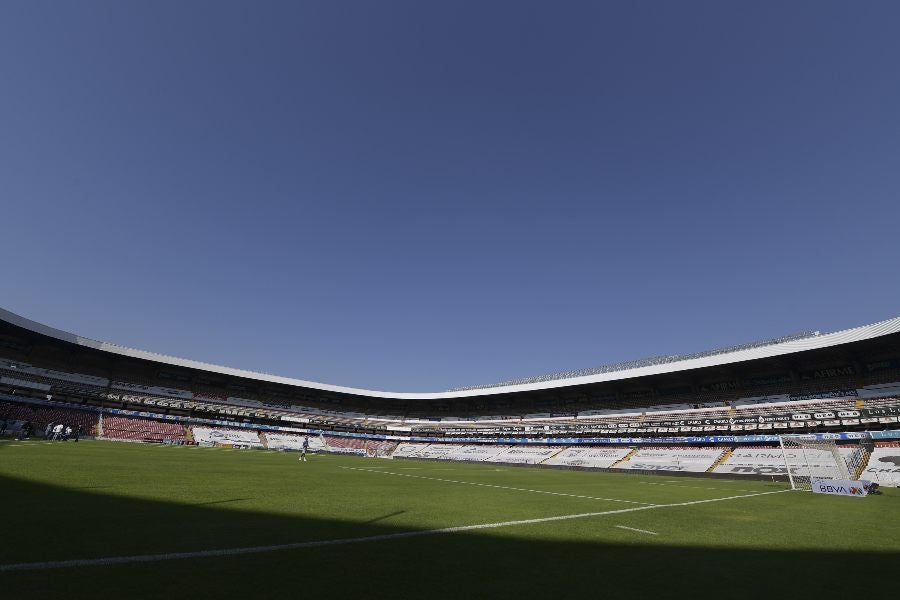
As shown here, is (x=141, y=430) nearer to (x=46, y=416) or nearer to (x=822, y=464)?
(x=46, y=416)

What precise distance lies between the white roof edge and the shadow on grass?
108ft

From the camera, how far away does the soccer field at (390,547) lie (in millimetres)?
3908

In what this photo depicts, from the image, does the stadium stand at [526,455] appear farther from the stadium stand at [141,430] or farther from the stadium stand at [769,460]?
the stadium stand at [141,430]

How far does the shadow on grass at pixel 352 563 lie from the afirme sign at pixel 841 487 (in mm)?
13900

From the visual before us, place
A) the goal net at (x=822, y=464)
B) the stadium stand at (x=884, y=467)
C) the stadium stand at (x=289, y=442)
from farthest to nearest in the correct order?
1. the stadium stand at (x=289, y=442)
2. the goal net at (x=822, y=464)
3. the stadium stand at (x=884, y=467)

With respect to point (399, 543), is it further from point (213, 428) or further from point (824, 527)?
point (213, 428)

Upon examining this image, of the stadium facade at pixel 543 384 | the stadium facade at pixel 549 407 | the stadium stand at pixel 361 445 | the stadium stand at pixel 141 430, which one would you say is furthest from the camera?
the stadium stand at pixel 361 445

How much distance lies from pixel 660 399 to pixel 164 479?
153ft

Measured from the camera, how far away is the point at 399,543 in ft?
18.9

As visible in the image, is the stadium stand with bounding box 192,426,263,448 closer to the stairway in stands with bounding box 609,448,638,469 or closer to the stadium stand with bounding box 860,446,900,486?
the stairway in stands with bounding box 609,448,638,469

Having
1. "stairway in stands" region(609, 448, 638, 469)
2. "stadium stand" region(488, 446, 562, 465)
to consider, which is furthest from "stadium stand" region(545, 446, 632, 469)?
"stadium stand" region(488, 446, 562, 465)

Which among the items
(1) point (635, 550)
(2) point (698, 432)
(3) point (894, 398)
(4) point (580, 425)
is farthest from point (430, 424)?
(1) point (635, 550)

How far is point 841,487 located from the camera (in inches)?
672

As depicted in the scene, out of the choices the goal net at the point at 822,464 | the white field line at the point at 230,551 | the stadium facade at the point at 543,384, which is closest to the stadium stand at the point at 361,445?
the stadium facade at the point at 543,384
